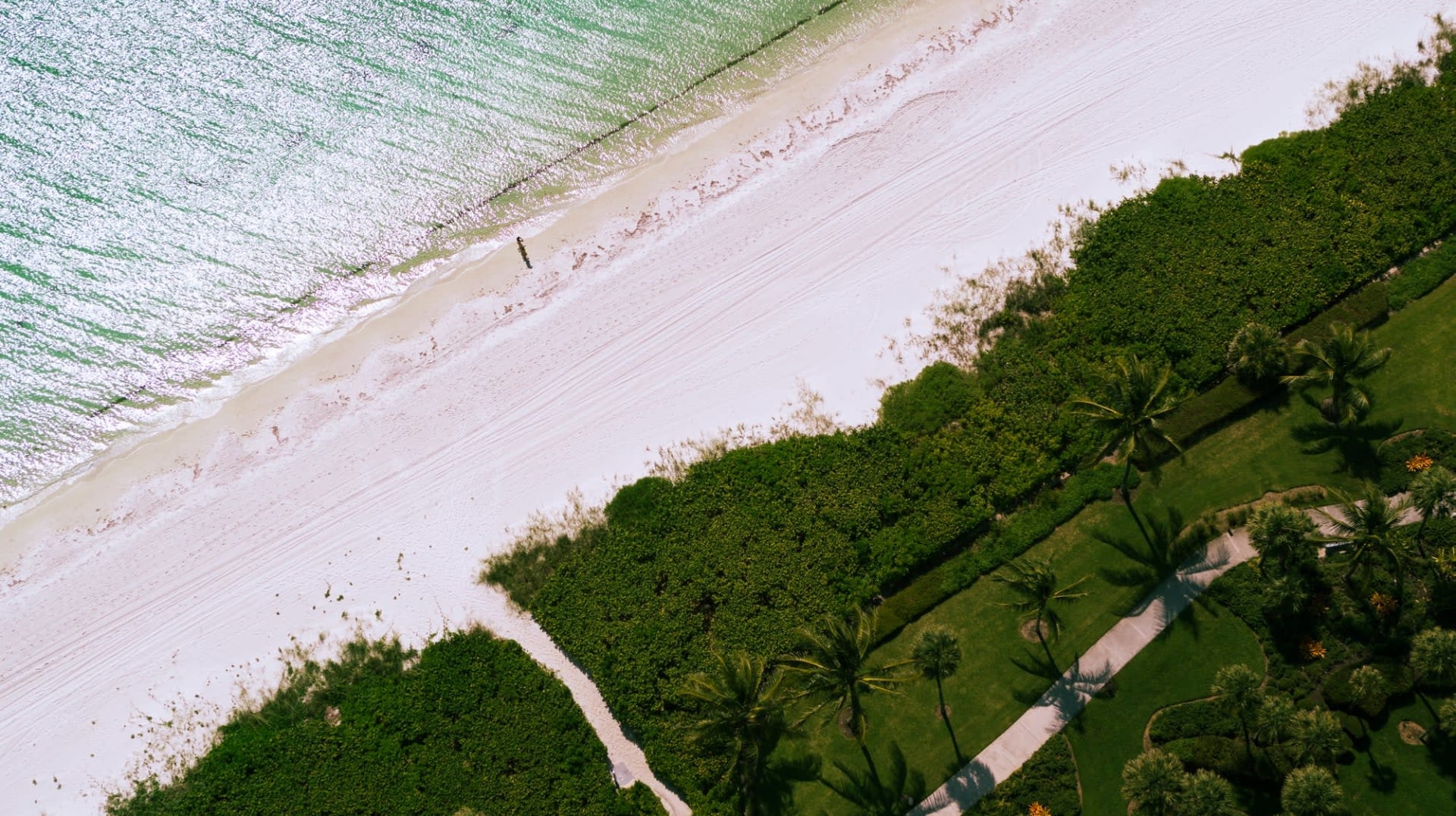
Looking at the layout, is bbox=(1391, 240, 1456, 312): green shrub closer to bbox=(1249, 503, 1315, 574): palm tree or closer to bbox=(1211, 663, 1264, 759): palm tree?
bbox=(1249, 503, 1315, 574): palm tree

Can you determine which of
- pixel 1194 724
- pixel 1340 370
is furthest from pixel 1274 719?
pixel 1340 370

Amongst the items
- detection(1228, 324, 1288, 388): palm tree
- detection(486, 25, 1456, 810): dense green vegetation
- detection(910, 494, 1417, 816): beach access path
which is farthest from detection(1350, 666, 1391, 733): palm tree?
detection(1228, 324, 1288, 388): palm tree

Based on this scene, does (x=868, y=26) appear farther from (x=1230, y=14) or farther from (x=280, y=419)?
(x=280, y=419)

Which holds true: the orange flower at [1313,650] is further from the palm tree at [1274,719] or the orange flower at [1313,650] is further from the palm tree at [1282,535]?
the palm tree at [1282,535]

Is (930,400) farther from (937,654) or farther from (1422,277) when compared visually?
(1422,277)

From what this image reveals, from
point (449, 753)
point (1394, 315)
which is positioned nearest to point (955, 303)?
point (1394, 315)
